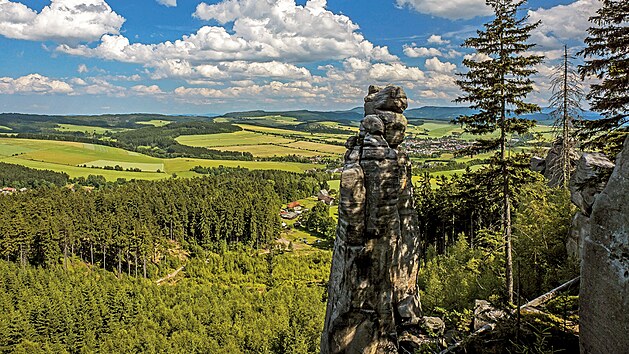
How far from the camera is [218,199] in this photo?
252 feet

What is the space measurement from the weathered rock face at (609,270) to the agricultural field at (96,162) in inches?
4675

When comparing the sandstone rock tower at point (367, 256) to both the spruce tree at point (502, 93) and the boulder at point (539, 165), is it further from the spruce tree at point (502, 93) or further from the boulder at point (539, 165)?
the boulder at point (539, 165)

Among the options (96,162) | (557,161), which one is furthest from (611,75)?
(96,162)

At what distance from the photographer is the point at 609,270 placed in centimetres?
718

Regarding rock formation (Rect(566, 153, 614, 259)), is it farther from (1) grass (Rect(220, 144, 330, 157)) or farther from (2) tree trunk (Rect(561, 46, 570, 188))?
(1) grass (Rect(220, 144, 330, 157))

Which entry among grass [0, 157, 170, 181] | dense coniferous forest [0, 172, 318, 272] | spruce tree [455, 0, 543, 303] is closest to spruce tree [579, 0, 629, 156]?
spruce tree [455, 0, 543, 303]

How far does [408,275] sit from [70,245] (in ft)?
187

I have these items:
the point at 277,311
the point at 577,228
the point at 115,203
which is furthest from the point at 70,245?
the point at 577,228

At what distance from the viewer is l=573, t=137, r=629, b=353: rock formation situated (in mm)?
6902

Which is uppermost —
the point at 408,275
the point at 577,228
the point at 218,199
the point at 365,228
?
the point at 365,228

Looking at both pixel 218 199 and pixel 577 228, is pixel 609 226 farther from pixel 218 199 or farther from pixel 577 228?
pixel 218 199

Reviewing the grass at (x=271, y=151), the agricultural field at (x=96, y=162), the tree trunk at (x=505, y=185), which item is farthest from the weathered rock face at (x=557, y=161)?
the grass at (x=271, y=151)

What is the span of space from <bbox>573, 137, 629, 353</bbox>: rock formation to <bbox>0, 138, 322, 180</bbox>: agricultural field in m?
119

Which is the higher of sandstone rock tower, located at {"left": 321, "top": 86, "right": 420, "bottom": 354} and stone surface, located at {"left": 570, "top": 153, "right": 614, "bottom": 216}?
stone surface, located at {"left": 570, "top": 153, "right": 614, "bottom": 216}
